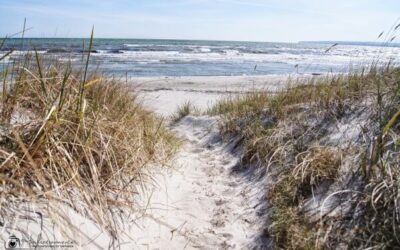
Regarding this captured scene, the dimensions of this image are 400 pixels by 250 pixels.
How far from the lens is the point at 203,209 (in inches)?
120

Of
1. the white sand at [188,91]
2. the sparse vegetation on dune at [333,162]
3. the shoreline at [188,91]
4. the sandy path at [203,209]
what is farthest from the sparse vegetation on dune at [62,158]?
the white sand at [188,91]

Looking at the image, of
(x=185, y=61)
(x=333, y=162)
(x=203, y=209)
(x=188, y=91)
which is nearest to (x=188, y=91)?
(x=188, y=91)

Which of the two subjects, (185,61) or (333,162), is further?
(185,61)

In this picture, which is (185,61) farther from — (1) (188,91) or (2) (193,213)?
(2) (193,213)

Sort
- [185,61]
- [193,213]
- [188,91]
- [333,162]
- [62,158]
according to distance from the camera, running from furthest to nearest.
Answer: [185,61], [188,91], [193,213], [333,162], [62,158]

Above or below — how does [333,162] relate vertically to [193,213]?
above

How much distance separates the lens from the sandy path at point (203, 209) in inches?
97.8

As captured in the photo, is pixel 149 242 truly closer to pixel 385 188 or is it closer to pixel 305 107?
pixel 385 188

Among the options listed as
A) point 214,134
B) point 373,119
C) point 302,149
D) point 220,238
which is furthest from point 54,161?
point 214,134

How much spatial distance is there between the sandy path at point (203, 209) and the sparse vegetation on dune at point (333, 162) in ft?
0.64

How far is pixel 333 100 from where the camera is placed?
3764 millimetres

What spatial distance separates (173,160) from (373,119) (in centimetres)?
190

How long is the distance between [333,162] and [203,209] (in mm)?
1105

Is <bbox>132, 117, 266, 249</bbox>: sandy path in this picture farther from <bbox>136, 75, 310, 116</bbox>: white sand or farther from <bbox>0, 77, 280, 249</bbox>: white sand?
<bbox>136, 75, 310, 116</bbox>: white sand
